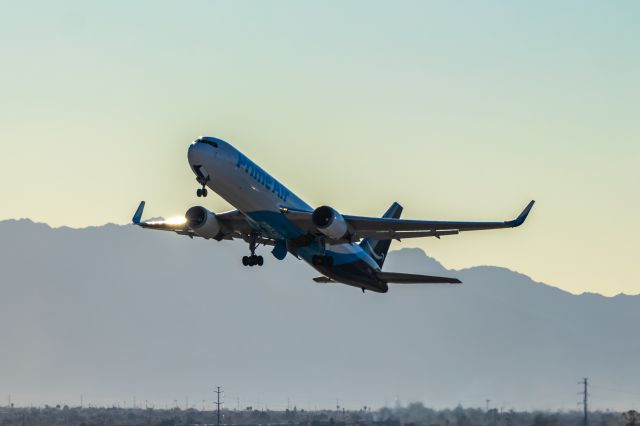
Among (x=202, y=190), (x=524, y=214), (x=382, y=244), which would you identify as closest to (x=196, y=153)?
(x=202, y=190)

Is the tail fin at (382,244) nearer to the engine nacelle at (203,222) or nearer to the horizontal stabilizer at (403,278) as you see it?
the horizontal stabilizer at (403,278)

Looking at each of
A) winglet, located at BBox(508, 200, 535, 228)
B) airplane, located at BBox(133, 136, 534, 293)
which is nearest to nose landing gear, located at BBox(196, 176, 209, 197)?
airplane, located at BBox(133, 136, 534, 293)

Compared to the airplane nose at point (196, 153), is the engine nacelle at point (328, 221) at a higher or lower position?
lower

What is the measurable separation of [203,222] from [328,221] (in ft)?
24.9

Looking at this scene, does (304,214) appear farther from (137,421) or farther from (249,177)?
(137,421)

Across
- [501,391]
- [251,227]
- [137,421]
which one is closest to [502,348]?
[501,391]

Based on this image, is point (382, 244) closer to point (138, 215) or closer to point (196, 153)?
point (138, 215)

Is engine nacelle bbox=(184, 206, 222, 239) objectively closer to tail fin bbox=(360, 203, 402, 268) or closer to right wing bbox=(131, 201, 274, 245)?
right wing bbox=(131, 201, 274, 245)

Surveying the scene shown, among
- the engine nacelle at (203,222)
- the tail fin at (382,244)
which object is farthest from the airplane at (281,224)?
the tail fin at (382,244)

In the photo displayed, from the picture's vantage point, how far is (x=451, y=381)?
191 metres

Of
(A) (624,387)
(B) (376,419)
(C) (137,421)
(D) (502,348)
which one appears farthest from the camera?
(D) (502,348)

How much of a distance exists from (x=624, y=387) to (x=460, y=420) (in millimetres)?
90721

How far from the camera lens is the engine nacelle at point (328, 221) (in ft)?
212

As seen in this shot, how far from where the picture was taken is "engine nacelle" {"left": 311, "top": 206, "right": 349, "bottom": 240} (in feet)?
212
